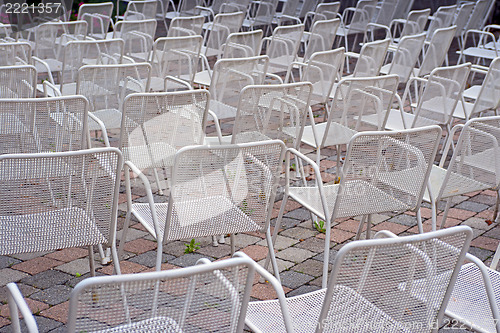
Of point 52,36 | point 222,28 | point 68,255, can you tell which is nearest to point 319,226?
point 68,255

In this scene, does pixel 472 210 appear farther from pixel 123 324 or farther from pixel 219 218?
pixel 123 324

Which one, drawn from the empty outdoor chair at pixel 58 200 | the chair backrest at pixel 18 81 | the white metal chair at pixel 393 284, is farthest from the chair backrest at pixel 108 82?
the white metal chair at pixel 393 284

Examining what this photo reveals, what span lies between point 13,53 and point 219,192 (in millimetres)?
2764

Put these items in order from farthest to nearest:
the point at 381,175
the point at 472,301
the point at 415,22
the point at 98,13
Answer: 1. the point at 415,22
2. the point at 98,13
3. the point at 381,175
4. the point at 472,301

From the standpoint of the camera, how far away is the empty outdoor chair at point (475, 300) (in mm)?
2619

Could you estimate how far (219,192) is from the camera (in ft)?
10.6

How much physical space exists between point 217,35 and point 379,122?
11.5ft

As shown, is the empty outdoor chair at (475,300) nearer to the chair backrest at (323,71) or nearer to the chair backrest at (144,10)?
the chair backrest at (323,71)

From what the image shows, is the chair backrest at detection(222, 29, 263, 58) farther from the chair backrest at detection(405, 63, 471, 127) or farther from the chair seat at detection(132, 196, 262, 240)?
the chair seat at detection(132, 196, 262, 240)

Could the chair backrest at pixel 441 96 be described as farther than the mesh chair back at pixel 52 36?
No

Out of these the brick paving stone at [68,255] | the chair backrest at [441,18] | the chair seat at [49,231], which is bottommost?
the brick paving stone at [68,255]

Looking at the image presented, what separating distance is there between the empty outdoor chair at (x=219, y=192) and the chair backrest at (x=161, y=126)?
662mm

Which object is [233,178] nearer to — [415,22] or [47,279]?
[47,279]

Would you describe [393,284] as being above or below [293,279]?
above
